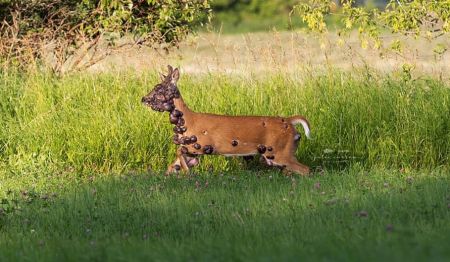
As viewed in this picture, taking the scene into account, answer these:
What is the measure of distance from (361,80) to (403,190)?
3920 mm

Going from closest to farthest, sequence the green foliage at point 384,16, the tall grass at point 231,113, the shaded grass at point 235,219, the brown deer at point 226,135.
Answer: the shaded grass at point 235,219
the brown deer at point 226,135
the tall grass at point 231,113
the green foliage at point 384,16

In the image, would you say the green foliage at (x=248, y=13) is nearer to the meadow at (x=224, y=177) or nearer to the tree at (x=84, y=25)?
the tree at (x=84, y=25)

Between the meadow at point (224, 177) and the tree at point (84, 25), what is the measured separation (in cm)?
96

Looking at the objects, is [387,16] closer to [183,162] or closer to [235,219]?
[183,162]

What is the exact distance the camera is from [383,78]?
12531 millimetres

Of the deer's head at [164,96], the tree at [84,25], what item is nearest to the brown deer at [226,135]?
the deer's head at [164,96]

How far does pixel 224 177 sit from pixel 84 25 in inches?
224

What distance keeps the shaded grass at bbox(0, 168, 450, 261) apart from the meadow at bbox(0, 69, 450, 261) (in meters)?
0.02

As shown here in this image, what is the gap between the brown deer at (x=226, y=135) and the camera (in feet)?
33.5

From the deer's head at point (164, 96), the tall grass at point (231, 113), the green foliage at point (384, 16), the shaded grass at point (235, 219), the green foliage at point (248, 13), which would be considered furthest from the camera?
the green foliage at point (248, 13)

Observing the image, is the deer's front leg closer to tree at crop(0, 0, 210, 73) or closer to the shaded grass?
the shaded grass

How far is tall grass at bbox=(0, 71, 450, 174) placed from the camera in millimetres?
11258

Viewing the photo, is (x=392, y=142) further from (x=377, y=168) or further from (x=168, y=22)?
(x=168, y=22)

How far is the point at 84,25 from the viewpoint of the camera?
14.9 metres
